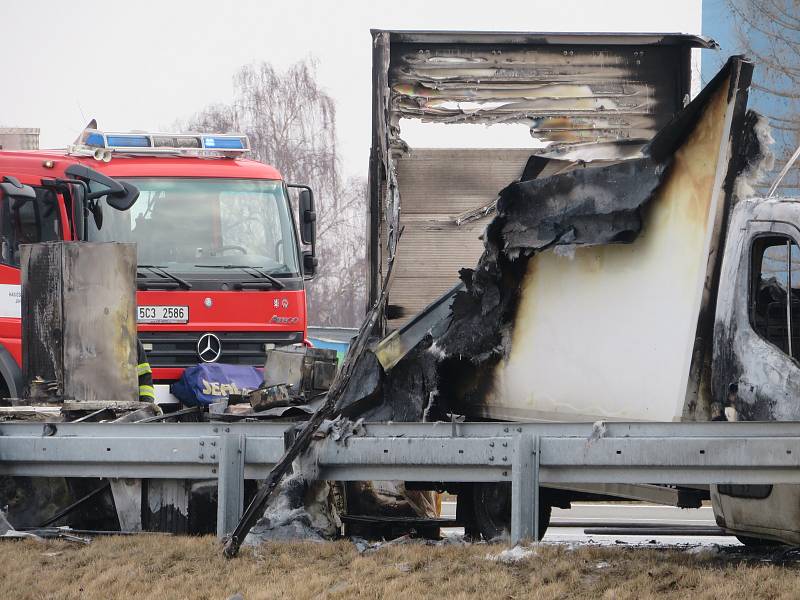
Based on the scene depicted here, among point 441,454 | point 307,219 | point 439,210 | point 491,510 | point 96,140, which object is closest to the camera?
point 441,454

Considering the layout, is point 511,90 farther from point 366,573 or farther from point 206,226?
point 366,573

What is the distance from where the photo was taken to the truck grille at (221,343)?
10.1m

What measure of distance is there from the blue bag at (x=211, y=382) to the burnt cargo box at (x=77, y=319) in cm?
232

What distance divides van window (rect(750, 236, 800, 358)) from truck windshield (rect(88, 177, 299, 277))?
5.37 m

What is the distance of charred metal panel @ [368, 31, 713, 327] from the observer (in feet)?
28.6

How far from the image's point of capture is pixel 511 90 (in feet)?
29.1

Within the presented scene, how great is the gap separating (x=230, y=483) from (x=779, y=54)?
2106cm

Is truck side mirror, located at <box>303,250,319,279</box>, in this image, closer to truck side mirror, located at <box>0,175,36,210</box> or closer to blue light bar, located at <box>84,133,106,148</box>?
blue light bar, located at <box>84,133,106,148</box>

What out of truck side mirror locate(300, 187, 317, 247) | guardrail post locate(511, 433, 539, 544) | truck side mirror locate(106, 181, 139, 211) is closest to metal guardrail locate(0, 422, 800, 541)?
guardrail post locate(511, 433, 539, 544)

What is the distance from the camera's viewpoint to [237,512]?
5.62 metres

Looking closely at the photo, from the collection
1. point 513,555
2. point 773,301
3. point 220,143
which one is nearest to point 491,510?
point 513,555

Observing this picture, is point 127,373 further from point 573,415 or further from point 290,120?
point 290,120

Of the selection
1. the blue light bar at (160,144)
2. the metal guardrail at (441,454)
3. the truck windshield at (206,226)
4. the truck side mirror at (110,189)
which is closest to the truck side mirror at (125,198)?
the truck side mirror at (110,189)

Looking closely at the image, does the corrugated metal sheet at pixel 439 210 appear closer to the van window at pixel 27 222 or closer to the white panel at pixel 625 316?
the white panel at pixel 625 316
